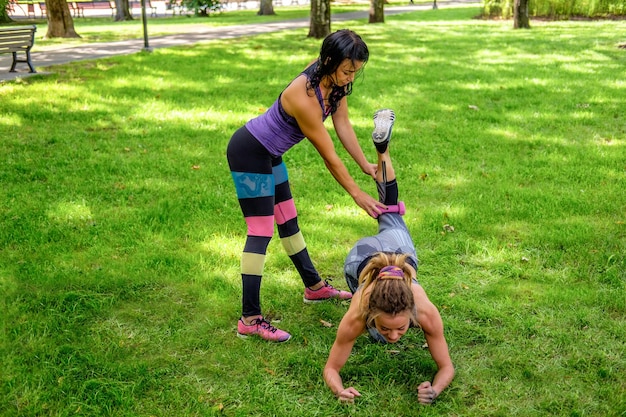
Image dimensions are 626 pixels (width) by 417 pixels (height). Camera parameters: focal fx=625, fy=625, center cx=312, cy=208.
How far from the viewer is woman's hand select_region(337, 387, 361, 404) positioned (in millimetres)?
3396

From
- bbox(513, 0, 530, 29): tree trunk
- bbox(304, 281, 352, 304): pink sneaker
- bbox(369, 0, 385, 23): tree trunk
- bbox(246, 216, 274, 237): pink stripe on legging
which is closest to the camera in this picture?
bbox(246, 216, 274, 237): pink stripe on legging

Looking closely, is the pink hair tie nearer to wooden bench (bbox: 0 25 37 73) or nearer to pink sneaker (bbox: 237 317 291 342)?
pink sneaker (bbox: 237 317 291 342)

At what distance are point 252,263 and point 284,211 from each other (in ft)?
1.55

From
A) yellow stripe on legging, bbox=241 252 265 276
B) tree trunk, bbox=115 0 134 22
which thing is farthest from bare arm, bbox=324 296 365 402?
tree trunk, bbox=115 0 134 22

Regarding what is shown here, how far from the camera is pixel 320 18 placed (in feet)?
55.1

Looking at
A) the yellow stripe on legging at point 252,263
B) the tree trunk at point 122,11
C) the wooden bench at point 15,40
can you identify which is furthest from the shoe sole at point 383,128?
the tree trunk at point 122,11

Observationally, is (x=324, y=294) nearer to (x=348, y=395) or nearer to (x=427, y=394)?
(x=348, y=395)

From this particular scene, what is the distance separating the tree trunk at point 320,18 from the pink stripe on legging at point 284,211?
13.4 m

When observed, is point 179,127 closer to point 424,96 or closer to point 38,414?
point 424,96

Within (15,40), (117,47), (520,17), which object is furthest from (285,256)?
(520,17)

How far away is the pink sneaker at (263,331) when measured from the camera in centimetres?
396

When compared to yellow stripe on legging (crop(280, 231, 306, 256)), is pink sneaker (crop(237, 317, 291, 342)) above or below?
below

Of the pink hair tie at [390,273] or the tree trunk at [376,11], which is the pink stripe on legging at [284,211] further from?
the tree trunk at [376,11]

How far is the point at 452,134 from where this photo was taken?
802 cm
